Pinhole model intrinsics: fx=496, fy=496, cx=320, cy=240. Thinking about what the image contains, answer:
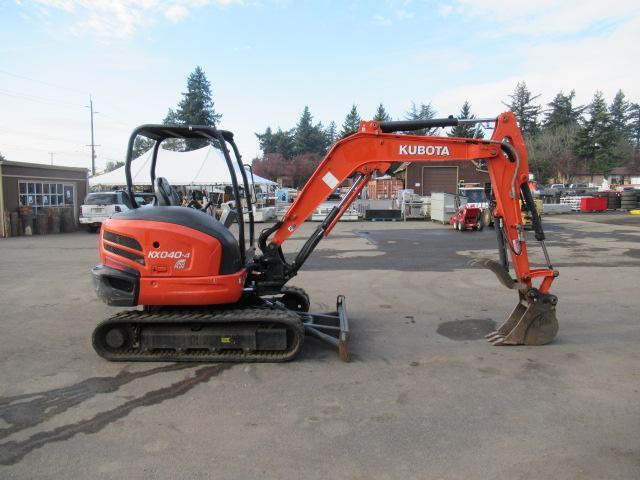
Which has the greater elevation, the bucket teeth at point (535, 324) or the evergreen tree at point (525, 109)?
the evergreen tree at point (525, 109)

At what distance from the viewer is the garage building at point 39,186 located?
2083 centimetres

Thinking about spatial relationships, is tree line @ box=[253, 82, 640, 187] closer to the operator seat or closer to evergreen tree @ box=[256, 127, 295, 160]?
evergreen tree @ box=[256, 127, 295, 160]

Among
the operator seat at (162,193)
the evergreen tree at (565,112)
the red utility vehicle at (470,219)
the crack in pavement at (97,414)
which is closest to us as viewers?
the crack in pavement at (97,414)

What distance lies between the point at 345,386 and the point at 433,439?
4.00ft

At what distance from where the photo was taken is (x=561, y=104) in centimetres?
7050

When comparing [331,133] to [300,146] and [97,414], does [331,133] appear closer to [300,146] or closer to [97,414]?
[300,146]

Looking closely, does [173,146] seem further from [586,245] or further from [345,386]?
[345,386]

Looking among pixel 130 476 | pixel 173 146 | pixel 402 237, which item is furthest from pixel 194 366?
pixel 173 146

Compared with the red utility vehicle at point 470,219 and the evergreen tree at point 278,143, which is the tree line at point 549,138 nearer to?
the evergreen tree at point 278,143

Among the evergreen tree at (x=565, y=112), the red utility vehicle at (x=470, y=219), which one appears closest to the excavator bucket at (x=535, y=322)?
the red utility vehicle at (x=470, y=219)

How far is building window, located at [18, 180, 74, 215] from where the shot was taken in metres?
22.0

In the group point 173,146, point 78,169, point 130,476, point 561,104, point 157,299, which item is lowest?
point 130,476

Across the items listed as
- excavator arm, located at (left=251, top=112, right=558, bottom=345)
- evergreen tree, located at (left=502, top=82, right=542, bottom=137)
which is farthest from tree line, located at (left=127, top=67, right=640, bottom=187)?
excavator arm, located at (left=251, top=112, right=558, bottom=345)

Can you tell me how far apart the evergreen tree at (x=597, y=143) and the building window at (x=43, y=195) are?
171 feet
